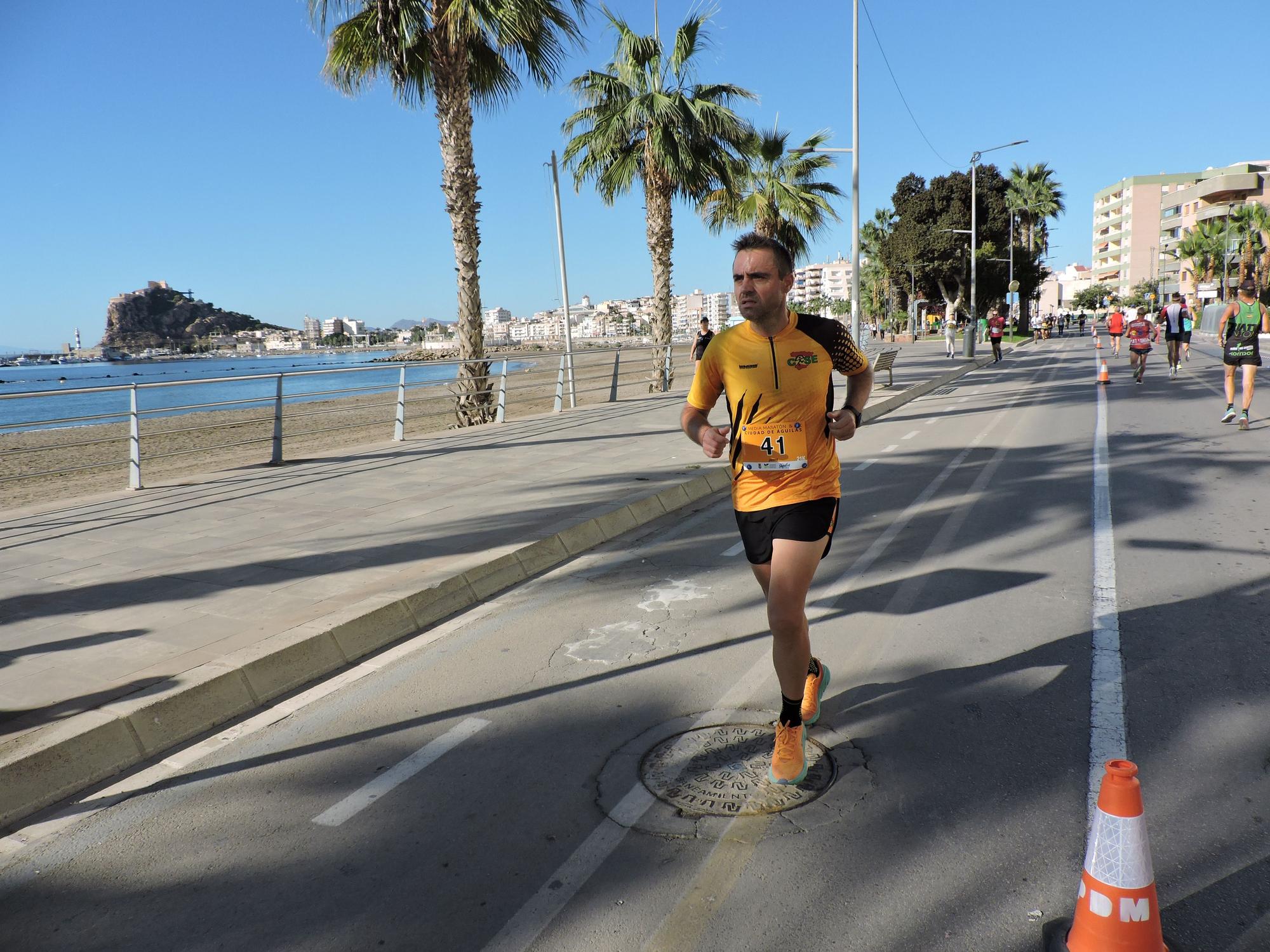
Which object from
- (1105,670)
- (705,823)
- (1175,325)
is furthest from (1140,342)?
(705,823)

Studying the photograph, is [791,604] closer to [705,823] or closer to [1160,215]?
[705,823]

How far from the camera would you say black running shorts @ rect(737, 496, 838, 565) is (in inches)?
130

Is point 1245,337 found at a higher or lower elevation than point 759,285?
lower

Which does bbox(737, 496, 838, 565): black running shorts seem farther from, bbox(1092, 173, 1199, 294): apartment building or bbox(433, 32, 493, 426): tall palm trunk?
bbox(1092, 173, 1199, 294): apartment building

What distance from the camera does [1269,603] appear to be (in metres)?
5.07

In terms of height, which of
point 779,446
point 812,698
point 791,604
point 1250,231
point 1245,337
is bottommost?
point 812,698

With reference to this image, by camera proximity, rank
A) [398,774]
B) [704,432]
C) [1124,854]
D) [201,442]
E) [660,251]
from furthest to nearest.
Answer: [201,442]
[660,251]
[398,774]
[704,432]
[1124,854]

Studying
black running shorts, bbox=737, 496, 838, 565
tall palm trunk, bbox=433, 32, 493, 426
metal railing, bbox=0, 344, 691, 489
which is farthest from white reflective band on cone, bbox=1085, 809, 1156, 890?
tall palm trunk, bbox=433, 32, 493, 426

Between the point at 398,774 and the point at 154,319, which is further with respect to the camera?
the point at 154,319

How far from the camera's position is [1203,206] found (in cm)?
10344

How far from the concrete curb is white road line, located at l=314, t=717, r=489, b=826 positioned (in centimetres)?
109

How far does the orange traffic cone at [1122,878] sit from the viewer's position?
2.16 m

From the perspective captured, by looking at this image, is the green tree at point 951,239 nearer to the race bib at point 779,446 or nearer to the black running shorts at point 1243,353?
the black running shorts at point 1243,353

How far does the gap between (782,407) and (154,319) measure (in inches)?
7750
